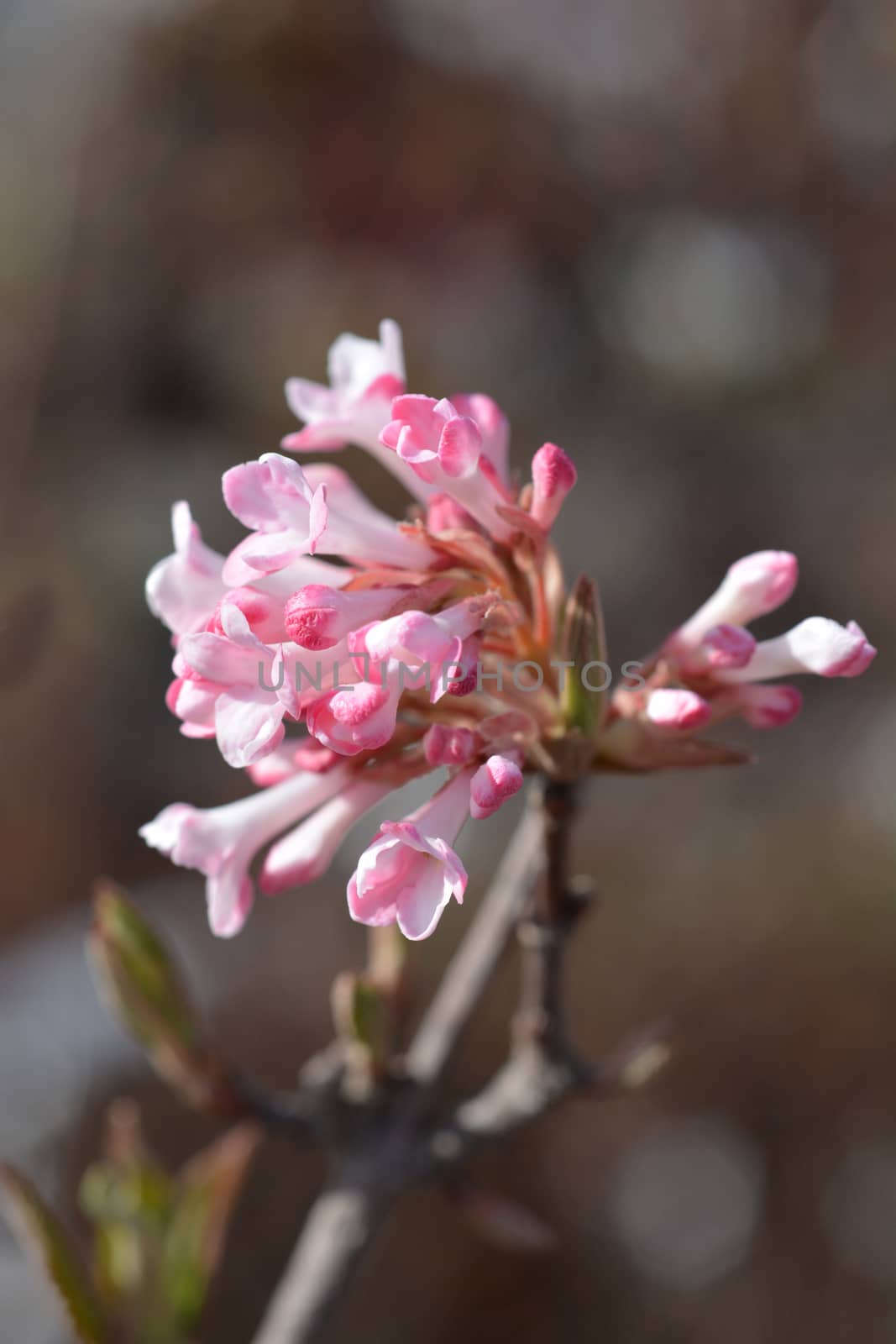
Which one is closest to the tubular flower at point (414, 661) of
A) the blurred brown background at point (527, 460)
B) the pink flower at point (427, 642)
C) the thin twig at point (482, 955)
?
the pink flower at point (427, 642)

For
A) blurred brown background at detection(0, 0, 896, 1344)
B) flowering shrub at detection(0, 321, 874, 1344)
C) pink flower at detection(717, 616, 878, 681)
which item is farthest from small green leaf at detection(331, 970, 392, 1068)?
blurred brown background at detection(0, 0, 896, 1344)

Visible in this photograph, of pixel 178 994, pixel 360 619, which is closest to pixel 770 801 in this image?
pixel 178 994

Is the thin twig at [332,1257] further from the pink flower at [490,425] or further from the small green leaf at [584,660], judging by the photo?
the pink flower at [490,425]

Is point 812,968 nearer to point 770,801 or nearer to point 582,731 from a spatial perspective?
point 770,801

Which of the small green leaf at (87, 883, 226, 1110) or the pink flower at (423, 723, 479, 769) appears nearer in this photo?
the pink flower at (423, 723, 479, 769)

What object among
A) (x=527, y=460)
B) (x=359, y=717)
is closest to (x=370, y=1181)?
(x=359, y=717)

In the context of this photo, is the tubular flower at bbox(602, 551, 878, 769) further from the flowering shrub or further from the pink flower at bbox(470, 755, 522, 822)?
the pink flower at bbox(470, 755, 522, 822)
